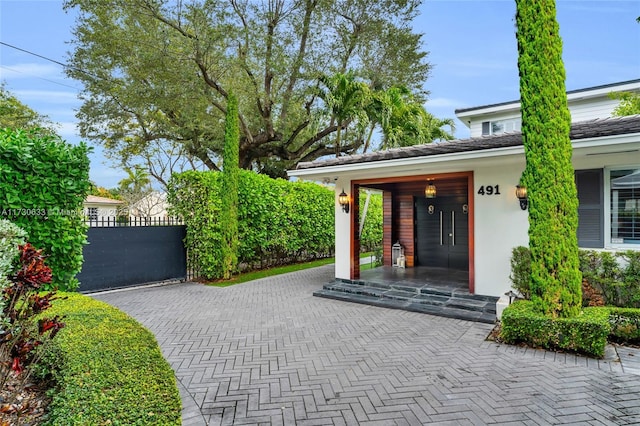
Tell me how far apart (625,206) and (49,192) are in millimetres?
10120

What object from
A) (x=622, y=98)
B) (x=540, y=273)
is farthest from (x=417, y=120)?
(x=540, y=273)

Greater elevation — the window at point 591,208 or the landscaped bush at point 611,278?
the window at point 591,208

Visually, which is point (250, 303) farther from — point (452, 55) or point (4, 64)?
point (4, 64)

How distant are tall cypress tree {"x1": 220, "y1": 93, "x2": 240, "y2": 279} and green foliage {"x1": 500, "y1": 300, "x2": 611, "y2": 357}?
771 centimetres

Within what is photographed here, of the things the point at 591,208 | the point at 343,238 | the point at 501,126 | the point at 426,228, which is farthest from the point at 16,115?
the point at 591,208

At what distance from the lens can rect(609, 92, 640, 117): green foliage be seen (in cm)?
1252

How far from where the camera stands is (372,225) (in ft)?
59.1

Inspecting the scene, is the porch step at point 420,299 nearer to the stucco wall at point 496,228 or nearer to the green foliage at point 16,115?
the stucco wall at point 496,228

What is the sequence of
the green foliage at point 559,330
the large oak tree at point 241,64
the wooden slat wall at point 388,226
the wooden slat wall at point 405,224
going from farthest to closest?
the large oak tree at point 241,64 < the wooden slat wall at point 388,226 < the wooden slat wall at point 405,224 < the green foliage at point 559,330

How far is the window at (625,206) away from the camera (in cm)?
600

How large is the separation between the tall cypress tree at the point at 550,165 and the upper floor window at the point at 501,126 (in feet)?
39.1

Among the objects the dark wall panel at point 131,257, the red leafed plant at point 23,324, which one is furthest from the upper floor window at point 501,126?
the red leafed plant at point 23,324

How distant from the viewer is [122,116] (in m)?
17.2

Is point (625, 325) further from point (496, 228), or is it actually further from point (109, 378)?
point (109, 378)
